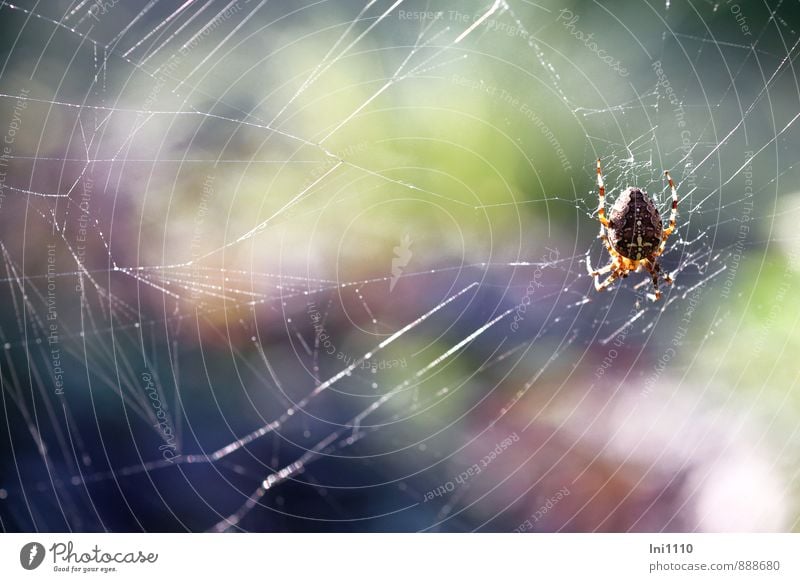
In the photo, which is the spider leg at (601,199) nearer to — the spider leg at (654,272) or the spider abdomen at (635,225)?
the spider abdomen at (635,225)

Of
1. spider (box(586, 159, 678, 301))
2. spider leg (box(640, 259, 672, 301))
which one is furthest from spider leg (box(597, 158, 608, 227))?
spider leg (box(640, 259, 672, 301))

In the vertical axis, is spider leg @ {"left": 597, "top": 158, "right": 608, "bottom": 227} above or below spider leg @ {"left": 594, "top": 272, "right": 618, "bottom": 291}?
above

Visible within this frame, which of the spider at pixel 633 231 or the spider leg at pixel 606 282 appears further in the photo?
the spider leg at pixel 606 282

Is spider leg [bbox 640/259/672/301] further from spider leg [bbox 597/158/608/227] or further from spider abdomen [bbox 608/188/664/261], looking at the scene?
spider leg [bbox 597/158/608/227]

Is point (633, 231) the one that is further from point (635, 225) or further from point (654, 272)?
point (654, 272)

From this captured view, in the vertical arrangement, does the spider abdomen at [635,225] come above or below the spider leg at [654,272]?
above

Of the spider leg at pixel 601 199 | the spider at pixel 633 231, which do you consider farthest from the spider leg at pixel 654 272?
the spider leg at pixel 601 199
